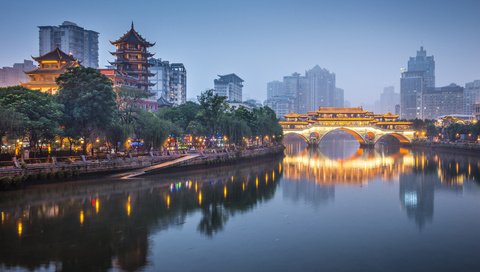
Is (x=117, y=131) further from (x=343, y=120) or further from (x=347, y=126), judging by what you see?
(x=343, y=120)

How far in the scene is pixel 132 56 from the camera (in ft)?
194

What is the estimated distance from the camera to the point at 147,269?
45.3 feet

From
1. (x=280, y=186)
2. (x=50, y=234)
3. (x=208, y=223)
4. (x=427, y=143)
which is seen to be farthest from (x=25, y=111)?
(x=427, y=143)

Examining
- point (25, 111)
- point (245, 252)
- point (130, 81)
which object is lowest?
point (245, 252)

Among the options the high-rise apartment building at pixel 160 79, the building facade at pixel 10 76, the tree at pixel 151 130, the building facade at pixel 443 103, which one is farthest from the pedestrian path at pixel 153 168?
the building facade at pixel 443 103

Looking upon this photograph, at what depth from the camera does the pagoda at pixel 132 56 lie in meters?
58.3

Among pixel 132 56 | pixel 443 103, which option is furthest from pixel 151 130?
pixel 443 103

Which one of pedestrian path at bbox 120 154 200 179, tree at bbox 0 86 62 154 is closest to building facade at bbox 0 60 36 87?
pedestrian path at bbox 120 154 200 179

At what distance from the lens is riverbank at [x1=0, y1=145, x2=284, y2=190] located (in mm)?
26453

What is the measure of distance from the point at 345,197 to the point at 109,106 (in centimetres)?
1869

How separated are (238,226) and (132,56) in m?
44.7

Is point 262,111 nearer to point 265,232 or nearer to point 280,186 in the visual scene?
point 280,186

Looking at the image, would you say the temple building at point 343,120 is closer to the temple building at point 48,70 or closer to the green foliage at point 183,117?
the green foliage at point 183,117

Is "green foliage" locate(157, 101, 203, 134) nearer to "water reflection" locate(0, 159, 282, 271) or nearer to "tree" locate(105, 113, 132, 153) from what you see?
"tree" locate(105, 113, 132, 153)
